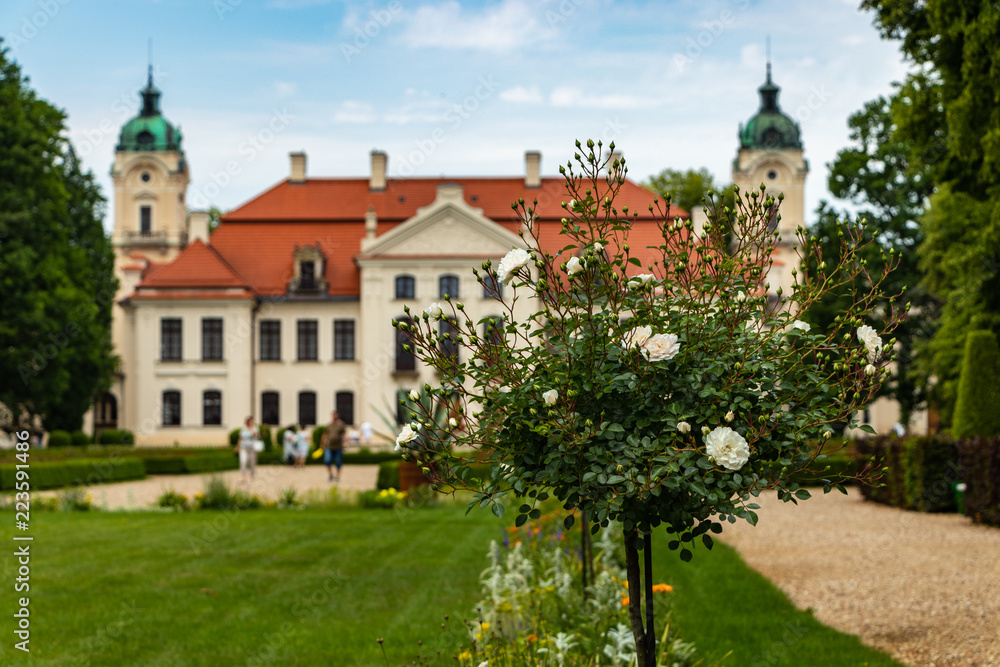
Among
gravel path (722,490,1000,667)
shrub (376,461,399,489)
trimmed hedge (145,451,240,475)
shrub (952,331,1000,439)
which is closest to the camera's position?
gravel path (722,490,1000,667)

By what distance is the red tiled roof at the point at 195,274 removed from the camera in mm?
37281

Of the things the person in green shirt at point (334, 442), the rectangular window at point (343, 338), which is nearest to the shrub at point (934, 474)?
the person in green shirt at point (334, 442)

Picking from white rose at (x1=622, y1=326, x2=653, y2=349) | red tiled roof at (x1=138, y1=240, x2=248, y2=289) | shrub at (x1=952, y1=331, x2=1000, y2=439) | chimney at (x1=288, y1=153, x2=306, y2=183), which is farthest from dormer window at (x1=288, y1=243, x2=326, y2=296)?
white rose at (x1=622, y1=326, x2=653, y2=349)

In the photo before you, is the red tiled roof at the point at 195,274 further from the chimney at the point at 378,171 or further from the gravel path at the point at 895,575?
the gravel path at the point at 895,575

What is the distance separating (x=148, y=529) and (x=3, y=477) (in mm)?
7320

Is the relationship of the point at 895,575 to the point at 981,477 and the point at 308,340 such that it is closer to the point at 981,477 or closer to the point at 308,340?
the point at 981,477

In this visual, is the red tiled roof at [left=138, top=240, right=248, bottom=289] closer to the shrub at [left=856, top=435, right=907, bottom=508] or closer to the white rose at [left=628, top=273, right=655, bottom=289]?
the shrub at [left=856, top=435, right=907, bottom=508]

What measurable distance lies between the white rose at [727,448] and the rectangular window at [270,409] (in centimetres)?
3664

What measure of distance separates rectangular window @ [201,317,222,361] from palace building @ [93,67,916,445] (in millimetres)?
38

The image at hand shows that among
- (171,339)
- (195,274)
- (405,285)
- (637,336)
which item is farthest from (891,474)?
(171,339)

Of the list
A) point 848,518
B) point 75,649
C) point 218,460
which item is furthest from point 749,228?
point 218,460

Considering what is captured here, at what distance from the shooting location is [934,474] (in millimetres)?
15055

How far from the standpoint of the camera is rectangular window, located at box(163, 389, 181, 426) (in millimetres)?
37219

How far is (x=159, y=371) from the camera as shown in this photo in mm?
37406
